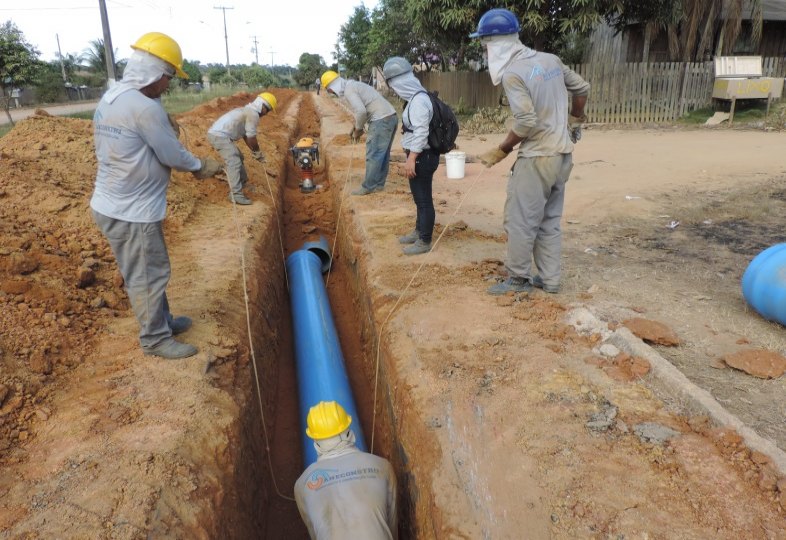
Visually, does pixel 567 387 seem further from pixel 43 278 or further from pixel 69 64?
pixel 69 64

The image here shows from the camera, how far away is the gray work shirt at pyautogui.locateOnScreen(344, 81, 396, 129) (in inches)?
277

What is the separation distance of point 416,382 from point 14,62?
51.4 ft

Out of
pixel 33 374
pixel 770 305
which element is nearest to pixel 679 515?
pixel 770 305

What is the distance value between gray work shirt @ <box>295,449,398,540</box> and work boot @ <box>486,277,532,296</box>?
1824mm

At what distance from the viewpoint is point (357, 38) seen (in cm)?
3681

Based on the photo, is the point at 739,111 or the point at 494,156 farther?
the point at 739,111

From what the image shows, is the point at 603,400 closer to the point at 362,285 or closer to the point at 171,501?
the point at 171,501

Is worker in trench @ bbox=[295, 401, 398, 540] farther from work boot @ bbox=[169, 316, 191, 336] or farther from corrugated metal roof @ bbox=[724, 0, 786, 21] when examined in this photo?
corrugated metal roof @ bbox=[724, 0, 786, 21]

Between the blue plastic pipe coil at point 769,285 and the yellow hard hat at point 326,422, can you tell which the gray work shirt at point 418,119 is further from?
the blue plastic pipe coil at point 769,285

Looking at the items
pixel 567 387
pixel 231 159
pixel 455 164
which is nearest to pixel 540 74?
pixel 567 387

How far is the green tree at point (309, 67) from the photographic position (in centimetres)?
5706

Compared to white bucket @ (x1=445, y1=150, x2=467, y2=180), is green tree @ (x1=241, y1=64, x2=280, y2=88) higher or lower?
higher

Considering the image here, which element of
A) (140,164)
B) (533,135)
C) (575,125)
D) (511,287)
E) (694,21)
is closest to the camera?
(140,164)

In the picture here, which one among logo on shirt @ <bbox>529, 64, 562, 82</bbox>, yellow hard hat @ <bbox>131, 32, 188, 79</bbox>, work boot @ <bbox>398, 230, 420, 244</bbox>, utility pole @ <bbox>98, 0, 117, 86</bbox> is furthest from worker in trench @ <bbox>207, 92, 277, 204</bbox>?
utility pole @ <bbox>98, 0, 117, 86</bbox>
